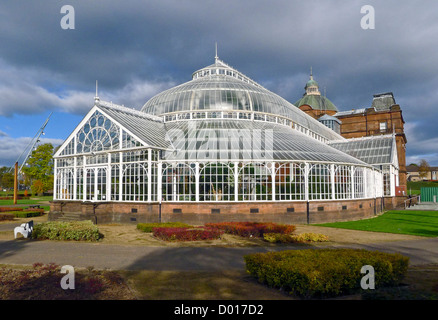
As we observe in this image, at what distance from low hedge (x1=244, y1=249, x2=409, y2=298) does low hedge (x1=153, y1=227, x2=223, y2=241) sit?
822 cm

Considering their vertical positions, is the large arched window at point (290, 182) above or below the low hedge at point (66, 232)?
above

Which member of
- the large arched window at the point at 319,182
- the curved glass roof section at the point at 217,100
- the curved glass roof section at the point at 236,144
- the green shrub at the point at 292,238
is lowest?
the green shrub at the point at 292,238

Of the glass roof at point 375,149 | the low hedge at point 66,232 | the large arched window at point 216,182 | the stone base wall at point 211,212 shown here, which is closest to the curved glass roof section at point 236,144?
the large arched window at point 216,182

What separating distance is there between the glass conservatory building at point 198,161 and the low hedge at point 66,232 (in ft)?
24.5

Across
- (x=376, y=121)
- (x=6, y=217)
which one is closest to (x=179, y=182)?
(x=6, y=217)

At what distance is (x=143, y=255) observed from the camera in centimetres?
1497

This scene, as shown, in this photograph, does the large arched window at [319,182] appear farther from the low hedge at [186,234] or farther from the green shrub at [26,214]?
the green shrub at [26,214]

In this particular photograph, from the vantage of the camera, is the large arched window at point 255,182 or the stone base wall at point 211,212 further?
the large arched window at point 255,182

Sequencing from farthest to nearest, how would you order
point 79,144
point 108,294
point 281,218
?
1. point 79,144
2. point 281,218
3. point 108,294

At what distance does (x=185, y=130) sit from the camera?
103ft

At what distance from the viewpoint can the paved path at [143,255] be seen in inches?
519

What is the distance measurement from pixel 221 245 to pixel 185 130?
16185mm
